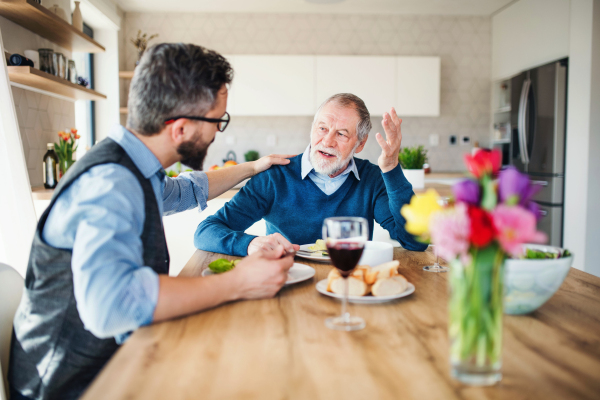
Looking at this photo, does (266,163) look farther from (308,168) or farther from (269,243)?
(269,243)

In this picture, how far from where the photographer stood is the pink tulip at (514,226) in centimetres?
51

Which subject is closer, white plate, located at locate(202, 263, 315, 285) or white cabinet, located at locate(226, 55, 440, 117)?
white plate, located at locate(202, 263, 315, 285)

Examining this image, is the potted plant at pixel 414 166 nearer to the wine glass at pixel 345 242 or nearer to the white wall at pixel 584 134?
the white wall at pixel 584 134

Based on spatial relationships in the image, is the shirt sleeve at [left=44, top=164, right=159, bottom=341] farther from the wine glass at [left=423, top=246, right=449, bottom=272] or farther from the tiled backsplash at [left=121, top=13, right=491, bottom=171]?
the tiled backsplash at [left=121, top=13, right=491, bottom=171]

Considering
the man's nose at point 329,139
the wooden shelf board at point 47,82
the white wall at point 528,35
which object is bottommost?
the man's nose at point 329,139

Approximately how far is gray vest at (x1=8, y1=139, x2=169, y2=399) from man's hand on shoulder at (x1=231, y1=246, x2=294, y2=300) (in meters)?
0.26

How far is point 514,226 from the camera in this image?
515 millimetres

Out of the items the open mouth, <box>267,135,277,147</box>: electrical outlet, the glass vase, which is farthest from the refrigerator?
the glass vase

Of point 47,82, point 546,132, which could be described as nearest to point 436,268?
point 47,82

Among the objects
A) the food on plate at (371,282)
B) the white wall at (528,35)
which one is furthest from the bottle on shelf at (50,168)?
the white wall at (528,35)

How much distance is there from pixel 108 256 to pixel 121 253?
0.03 meters

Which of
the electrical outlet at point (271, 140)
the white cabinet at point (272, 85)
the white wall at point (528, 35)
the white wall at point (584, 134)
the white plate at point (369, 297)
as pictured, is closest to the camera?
the white plate at point (369, 297)

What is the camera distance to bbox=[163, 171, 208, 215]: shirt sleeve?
4.83 ft

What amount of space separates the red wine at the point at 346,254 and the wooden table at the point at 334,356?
11 centimetres
